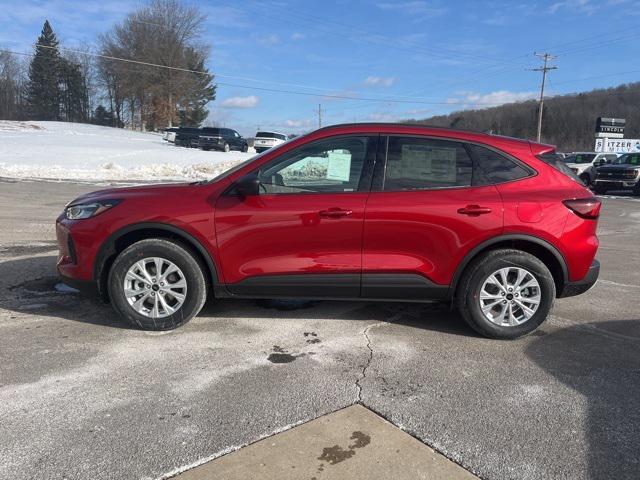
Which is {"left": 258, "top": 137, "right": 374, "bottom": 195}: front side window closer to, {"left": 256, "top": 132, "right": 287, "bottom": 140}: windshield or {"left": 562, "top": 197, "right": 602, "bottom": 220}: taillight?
{"left": 562, "top": 197, "right": 602, "bottom": 220}: taillight

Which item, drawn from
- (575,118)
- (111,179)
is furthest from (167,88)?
(575,118)

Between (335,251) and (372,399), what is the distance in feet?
4.31

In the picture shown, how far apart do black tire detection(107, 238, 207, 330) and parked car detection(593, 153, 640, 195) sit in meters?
23.4

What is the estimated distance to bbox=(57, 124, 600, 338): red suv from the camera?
4109mm

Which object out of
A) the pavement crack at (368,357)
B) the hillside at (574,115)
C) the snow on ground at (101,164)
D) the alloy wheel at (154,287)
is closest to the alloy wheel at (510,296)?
the pavement crack at (368,357)

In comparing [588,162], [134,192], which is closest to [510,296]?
[134,192]

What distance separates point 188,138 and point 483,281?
39296 millimetres

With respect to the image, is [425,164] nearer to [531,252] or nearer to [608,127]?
[531,252]

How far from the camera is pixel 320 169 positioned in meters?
4.30

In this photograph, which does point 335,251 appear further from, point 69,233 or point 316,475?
point 69,233

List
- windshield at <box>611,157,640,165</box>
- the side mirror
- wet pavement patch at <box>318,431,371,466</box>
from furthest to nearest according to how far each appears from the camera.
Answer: windshield at <box>611,157,640,165</box>
the side mirror
wet pavement patch at <box>318,431,371,466</box>

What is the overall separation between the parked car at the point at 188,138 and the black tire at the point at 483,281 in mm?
38080

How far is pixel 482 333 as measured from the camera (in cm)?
430

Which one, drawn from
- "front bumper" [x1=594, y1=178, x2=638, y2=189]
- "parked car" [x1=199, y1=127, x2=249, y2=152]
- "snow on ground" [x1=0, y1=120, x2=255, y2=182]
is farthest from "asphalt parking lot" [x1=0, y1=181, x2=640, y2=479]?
"parked car" [x1=199, y1=127, x2=249, y2=152]
